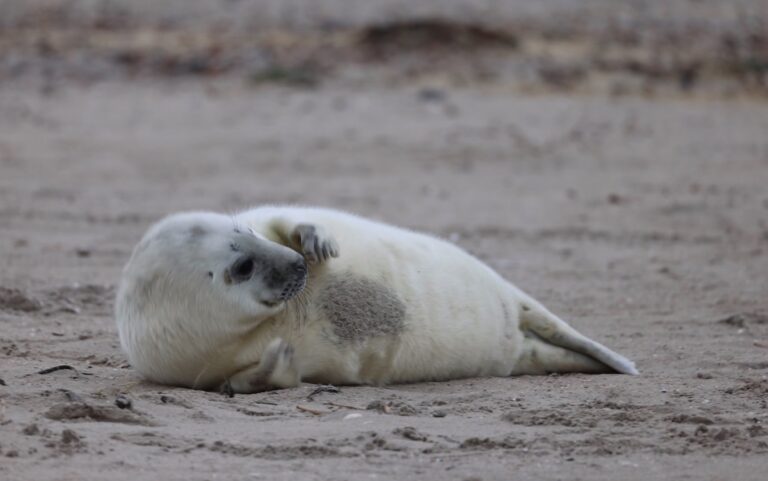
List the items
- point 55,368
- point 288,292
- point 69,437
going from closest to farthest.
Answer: point 69,437
point 288,292
point 55,368

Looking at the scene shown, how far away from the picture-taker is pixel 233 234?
4.30 meters

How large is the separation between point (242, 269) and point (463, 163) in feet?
19.7

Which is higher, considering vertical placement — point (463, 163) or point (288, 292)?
point (288, 292)

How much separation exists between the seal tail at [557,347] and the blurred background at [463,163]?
17cm

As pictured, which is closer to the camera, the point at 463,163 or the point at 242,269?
the point at 242,269

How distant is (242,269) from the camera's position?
423 cm

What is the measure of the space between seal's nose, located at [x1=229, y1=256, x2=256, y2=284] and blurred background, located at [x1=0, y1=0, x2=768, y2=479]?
514 mm

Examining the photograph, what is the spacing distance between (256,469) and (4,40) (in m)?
12.4

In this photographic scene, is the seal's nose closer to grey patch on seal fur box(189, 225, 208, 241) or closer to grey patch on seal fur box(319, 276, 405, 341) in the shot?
grey patch on seal fur box(189, 225, 208, 241)

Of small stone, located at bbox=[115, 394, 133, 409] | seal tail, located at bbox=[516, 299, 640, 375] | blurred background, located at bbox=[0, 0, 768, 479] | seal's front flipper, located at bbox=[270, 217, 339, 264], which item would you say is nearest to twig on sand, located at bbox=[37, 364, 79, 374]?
blurred background, located at bbox=[0, 0, 768, 479]

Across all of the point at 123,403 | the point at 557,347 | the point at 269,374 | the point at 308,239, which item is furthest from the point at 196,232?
the point at 557,347

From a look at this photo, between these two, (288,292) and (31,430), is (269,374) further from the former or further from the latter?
(31,430)

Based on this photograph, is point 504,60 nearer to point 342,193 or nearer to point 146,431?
point 342,193

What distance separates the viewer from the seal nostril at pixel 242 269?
4.21 m
